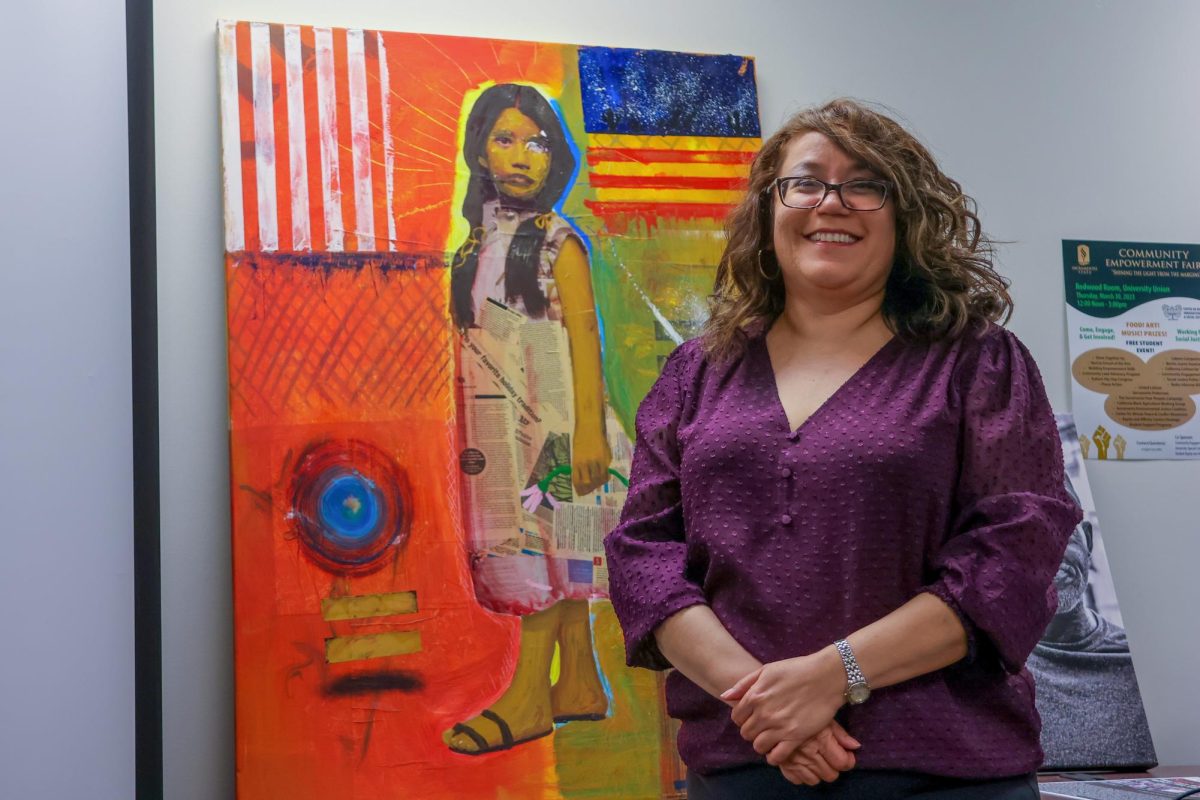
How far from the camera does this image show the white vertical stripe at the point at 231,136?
228 cm

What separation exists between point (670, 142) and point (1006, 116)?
87 centimetres

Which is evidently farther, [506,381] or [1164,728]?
[1164,728]

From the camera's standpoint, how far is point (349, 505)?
7.52ft

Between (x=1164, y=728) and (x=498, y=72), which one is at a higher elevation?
(x=498, y=72)

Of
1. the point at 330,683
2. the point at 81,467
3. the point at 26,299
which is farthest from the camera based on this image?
the point at 330,683

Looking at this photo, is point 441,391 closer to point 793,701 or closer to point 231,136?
point 231,136

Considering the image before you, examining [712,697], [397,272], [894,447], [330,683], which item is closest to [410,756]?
[330,683]

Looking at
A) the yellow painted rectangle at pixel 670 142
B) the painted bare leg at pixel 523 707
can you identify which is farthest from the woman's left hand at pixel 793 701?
the yellow painted rectangle at pixel 670 142

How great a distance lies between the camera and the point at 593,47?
2.54m

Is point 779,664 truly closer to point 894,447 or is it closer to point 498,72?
point 894,447

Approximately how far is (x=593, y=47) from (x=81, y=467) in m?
1.45

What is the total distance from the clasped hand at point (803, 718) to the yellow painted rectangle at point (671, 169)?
1492 millimetres

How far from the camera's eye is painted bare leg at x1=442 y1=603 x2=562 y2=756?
7.52 ft

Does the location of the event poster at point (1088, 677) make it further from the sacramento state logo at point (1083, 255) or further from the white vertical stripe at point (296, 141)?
the white vertical stripe at point (296, 141)
